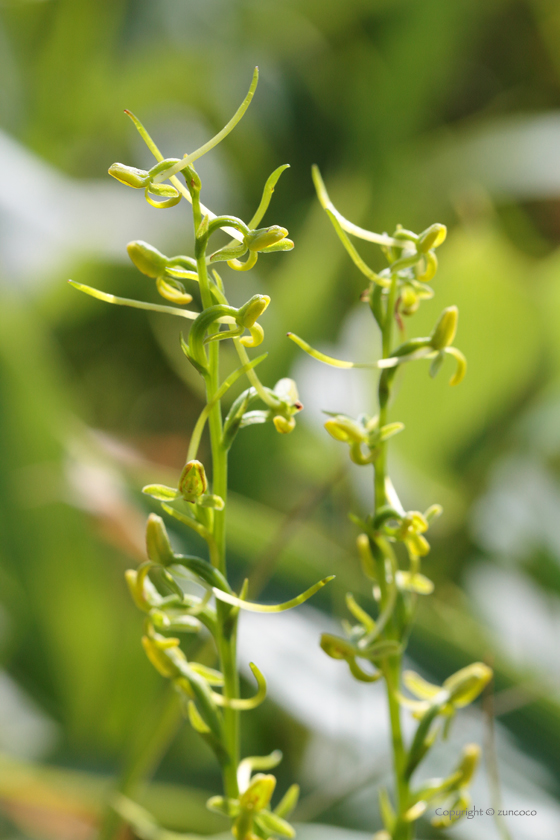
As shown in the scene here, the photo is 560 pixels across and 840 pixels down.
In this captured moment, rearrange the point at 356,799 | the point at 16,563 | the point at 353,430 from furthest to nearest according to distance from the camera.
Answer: the point at 16,563
the point at 356,799
the point at 353,430

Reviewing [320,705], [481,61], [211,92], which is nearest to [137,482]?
[320,705]

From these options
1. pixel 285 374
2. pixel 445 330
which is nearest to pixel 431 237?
pixel 445 330

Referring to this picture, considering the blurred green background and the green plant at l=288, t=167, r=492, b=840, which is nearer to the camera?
the green plant at l=288, t=167, r=492, b=840

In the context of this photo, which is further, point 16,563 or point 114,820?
point 16,563

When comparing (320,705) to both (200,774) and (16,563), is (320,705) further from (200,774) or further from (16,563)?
(16,563)

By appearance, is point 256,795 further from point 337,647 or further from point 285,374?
point 285,374
